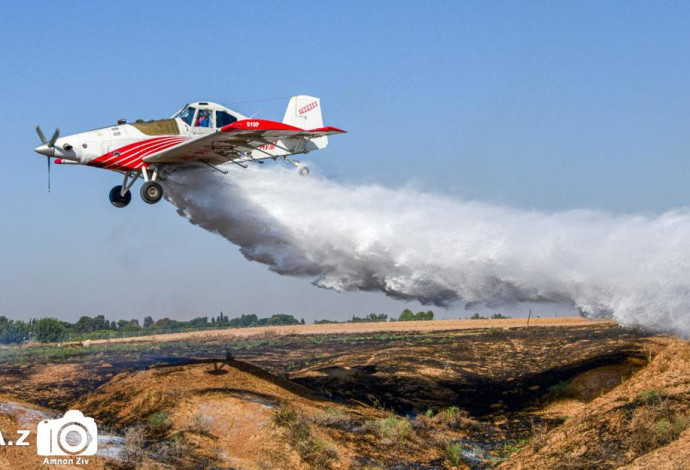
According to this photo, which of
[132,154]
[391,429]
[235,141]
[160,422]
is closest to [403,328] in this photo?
[235,141]

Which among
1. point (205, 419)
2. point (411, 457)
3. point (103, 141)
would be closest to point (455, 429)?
point (411, 457)

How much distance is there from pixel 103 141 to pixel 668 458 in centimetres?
1827

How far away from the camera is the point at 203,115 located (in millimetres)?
24562

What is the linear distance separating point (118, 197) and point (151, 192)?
1606 millimetres

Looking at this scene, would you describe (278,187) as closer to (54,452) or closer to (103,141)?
(103,141)

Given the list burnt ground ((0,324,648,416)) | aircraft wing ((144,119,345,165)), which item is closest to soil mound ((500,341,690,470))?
burnt ground ((0,324,648,416))

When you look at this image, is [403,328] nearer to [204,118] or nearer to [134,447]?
[204,118]

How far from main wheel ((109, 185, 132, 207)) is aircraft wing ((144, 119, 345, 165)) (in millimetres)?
1551

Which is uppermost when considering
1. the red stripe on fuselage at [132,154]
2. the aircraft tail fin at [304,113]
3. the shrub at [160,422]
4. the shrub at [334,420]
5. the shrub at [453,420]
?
the aircraft tail fin at [304,113]

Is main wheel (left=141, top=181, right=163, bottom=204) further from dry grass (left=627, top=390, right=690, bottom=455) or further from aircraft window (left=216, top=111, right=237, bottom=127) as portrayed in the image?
dry grass (left=627, top=390, right=690, bottom=455)

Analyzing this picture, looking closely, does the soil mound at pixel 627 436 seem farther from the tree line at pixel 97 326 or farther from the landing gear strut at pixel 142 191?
the tree line at pixel 97 326

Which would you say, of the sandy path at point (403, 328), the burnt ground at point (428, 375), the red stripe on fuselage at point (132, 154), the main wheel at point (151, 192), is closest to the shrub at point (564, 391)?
the burnt ground at point (428, 375)

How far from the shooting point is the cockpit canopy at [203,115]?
2442 cm

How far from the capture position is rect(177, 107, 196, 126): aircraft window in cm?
2438
